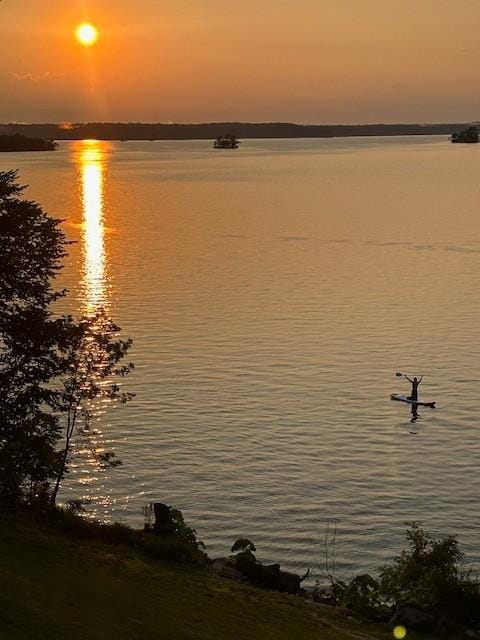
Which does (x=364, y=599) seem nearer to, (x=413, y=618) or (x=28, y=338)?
(x=413, y=618)

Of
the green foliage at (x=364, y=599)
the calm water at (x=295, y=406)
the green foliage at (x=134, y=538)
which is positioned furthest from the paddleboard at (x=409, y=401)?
the green foliage at (x=134, y=538)

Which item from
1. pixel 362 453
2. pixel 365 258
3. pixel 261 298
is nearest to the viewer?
pixel 362 453

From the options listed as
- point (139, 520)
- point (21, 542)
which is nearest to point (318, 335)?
point (139, 520)

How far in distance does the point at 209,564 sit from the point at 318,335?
55.1 m

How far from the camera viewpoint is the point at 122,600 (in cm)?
3359

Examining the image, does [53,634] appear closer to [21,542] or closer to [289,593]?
[21,542]

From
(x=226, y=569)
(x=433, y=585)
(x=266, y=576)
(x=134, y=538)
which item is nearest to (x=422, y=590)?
(x=433, y=585)

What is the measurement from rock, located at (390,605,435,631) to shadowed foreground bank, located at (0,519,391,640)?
1405mm

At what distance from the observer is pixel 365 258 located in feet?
506

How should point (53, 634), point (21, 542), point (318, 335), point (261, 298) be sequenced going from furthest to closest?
point (261, 298) → point (318, 335) → point (21, 542) → point (53, 634)

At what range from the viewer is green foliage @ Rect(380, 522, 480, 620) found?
132ft

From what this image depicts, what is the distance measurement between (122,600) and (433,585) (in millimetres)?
13941

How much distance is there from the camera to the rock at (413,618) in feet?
127

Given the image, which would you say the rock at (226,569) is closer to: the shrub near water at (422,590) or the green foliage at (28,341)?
the shrub near water at (422,590)
